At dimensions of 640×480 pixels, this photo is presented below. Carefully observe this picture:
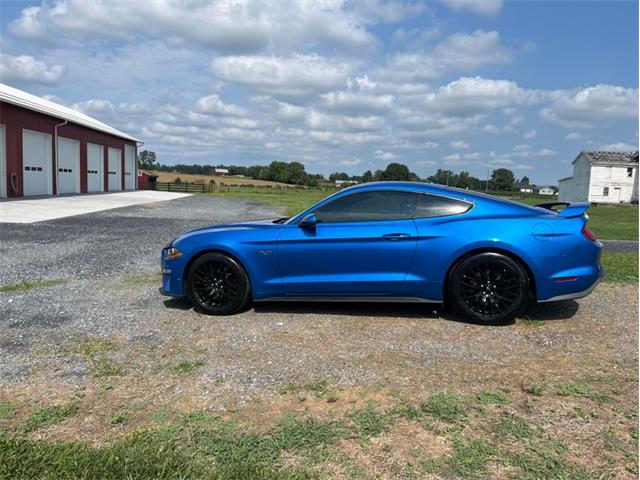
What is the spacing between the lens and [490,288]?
465cm

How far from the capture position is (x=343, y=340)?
4262 mm

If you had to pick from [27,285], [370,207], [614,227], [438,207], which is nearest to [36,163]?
[27,285]

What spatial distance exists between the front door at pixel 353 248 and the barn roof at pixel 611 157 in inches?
2766

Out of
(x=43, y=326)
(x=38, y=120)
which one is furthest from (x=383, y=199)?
(x=38, y=120)

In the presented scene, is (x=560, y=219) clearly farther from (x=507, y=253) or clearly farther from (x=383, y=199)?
(x=383, y=199)

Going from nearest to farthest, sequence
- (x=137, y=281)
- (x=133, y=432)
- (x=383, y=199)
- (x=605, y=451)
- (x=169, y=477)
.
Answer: (x=169, y=477), (x=605, y=451), (x=133, y=432), (x=383, y=199), (x=137, y=281)

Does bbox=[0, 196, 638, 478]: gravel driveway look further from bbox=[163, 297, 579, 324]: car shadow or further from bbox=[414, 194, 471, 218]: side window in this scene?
bbox=[414, 194, 471, 218]: side window

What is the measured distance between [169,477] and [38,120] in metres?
25.4

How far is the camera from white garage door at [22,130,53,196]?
22.3 meters

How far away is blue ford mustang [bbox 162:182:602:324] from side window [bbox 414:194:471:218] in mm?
Result: 10

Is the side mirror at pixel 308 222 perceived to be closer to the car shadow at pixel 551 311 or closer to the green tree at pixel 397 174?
the green tree at pixel 397 174

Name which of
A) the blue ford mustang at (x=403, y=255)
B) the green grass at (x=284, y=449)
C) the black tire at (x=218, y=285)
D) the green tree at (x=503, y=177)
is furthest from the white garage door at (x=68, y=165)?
the green tree at (x=503, y=177)

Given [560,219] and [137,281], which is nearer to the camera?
[560,219]

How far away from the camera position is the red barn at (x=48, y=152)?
2097cm
